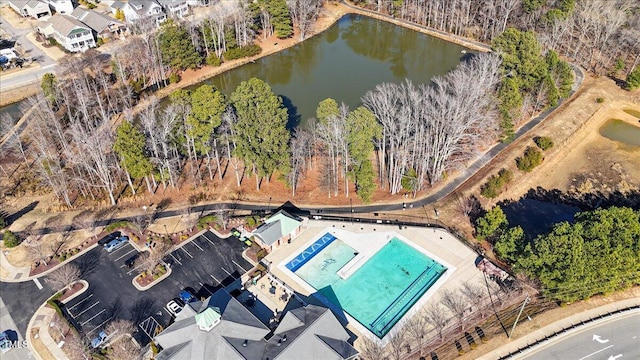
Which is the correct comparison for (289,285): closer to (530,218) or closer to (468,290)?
(468,290)

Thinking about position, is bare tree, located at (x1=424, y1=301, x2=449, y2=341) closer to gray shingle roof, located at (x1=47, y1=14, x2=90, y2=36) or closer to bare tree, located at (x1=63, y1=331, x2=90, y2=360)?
bare tree, located at (x1=63, y1=331, x2=90, y2=360)

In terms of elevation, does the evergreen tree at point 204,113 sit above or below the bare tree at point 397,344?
above

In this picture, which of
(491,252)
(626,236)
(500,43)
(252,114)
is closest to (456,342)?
(491,252)

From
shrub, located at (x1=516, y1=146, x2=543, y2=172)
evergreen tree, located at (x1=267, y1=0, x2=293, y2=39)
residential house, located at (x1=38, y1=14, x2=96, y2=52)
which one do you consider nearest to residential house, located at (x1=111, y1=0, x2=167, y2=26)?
residential house, located at (x1=38, y1=14, x2=96, y2=52)

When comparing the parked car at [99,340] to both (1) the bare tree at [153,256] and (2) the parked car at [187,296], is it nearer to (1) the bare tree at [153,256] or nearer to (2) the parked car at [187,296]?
(2) the parked car at [187,296]

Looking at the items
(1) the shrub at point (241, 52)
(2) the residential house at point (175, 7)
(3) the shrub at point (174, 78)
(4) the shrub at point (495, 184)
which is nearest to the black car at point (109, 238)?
(3) the shrub at point (174, 78)

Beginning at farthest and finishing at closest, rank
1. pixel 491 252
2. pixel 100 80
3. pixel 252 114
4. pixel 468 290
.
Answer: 1. pixel 100 80
2. pixel 252 114
3. pixel 491 252
4. pixel 468 290

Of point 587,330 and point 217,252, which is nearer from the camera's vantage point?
point 587,330
